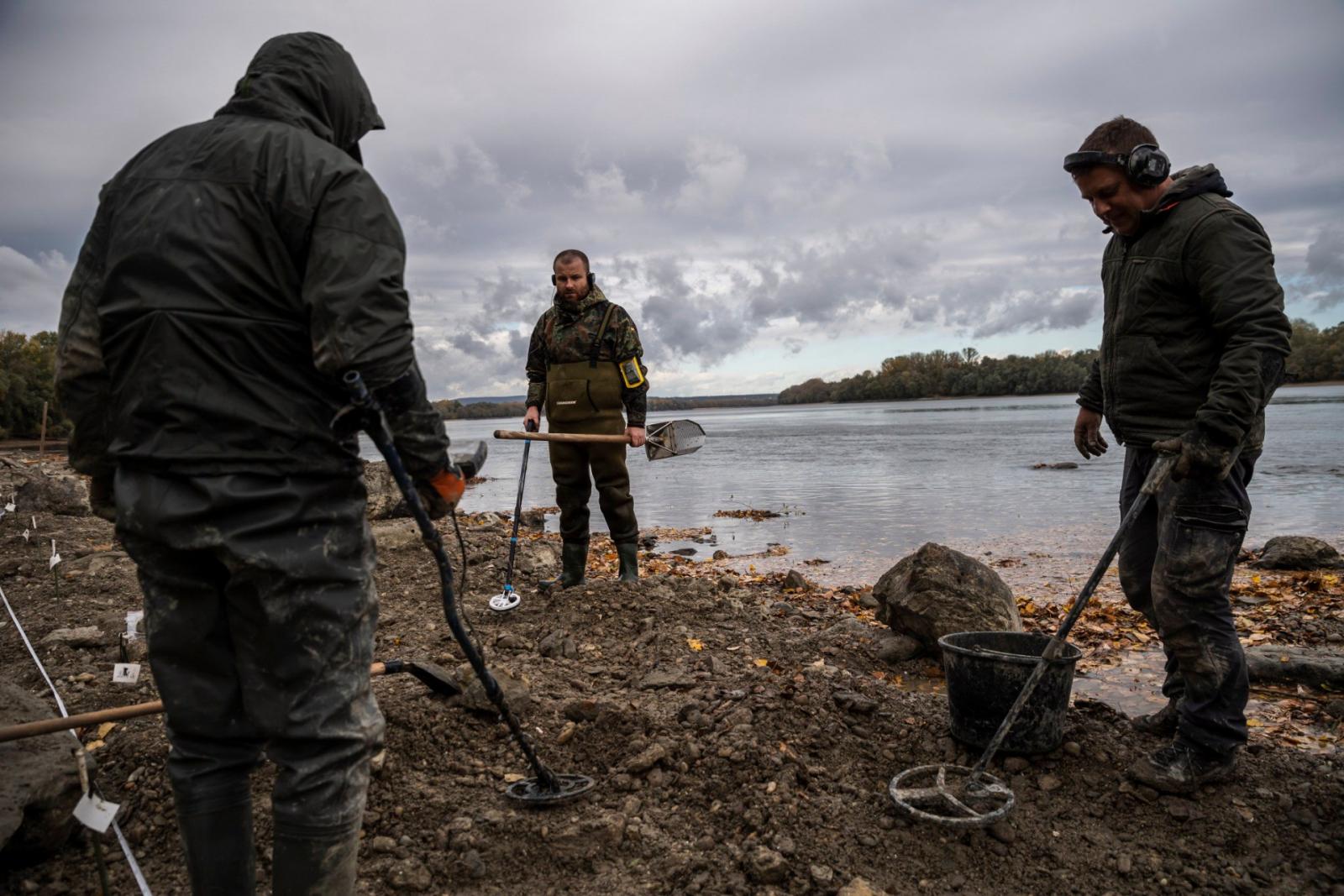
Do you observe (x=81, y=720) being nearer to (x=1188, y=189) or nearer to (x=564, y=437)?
(x=564, y=437)

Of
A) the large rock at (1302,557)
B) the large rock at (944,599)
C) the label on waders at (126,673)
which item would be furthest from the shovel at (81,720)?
the large rock at (1302,557)

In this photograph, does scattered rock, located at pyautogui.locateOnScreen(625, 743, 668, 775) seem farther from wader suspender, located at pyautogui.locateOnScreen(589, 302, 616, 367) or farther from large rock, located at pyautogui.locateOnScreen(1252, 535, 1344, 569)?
large rock, located at pyautogui.locateOnScreen(1252, 535, 1344, 569)

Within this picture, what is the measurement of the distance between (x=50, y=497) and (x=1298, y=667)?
1456 cm

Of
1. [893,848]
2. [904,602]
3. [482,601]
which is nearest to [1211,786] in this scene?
[893,848]

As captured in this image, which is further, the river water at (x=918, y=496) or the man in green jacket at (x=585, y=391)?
the river water at (x=918, y=496)

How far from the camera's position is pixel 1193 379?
11.5 feet

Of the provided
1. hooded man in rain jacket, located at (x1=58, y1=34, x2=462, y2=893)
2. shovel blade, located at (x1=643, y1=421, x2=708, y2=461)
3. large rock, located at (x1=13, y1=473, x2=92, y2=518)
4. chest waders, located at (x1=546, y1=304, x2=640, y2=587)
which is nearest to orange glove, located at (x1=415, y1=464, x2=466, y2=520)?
hooded man in rain jacket, located at (x1=58, y1=34, x2=462, y2=893)

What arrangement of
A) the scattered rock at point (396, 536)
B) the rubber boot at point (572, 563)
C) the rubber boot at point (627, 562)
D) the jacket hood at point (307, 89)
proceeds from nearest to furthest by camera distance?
1. the jacket hood at point (307, 89)
2. the rubber boot at point (572, 563)
3. the rubber boot at point (627, 562)
4. the scattered rock at point (396, 536)

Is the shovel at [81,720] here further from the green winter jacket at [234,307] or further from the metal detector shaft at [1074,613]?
the metal detector shaft at [1074,613]

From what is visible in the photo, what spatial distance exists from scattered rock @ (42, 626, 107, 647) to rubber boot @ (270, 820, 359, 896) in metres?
3.95

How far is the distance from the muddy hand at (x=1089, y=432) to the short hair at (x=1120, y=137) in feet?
4.46

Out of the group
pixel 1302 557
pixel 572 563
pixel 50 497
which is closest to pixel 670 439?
pixel 572 563

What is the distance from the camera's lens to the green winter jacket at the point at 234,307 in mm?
2115

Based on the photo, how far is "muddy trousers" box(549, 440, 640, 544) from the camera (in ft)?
22.0
